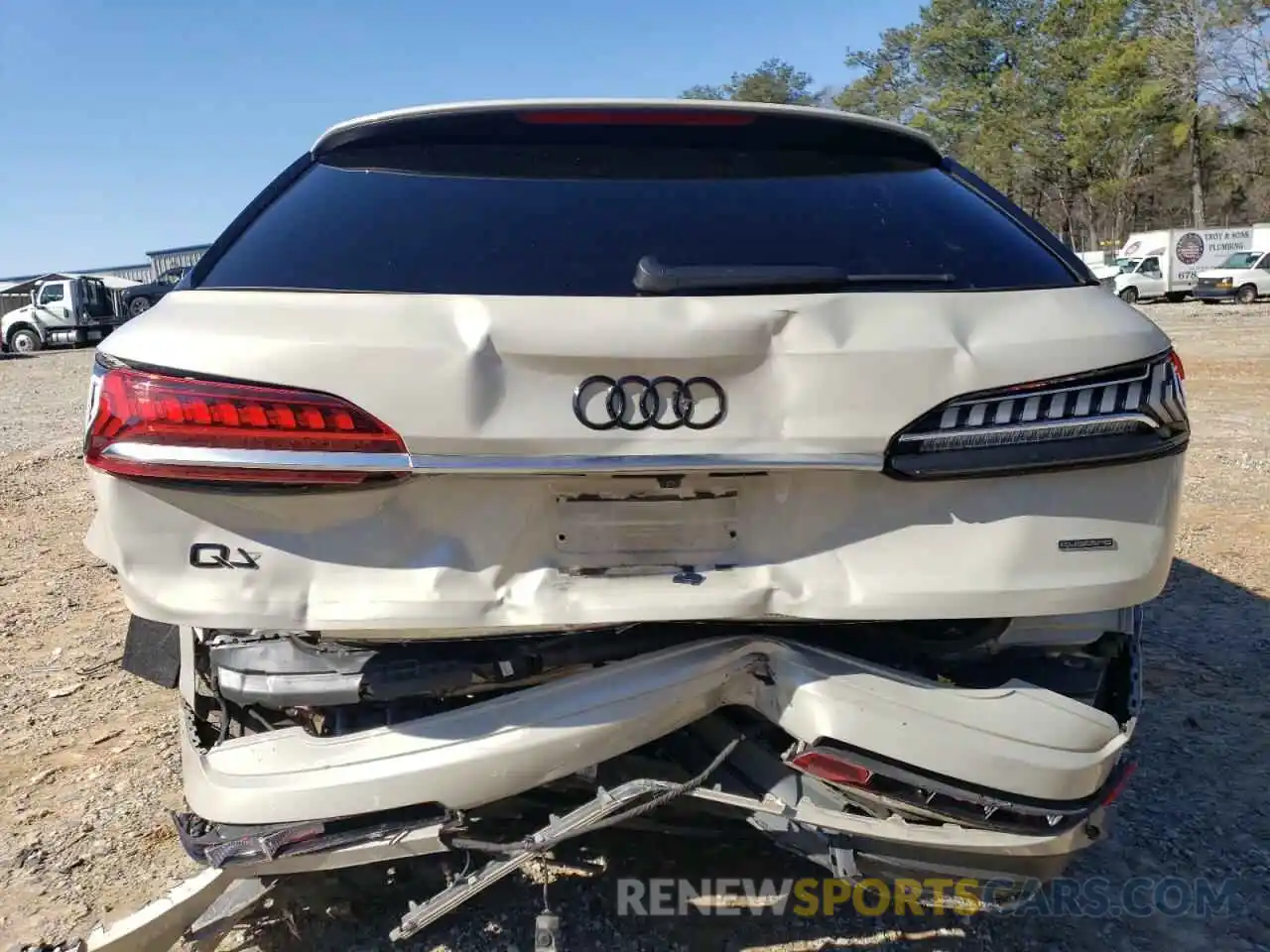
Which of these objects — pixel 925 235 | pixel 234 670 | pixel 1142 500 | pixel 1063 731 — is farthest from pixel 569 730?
pixel 925 235

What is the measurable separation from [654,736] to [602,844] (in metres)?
0.94

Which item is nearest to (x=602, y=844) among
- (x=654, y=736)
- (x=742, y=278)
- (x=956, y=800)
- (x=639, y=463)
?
(x=654, y=736)

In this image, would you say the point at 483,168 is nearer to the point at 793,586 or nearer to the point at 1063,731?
the point at 793,586

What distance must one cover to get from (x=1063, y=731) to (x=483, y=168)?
5.60 feet

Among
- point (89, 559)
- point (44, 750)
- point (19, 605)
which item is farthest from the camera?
point (89, 559)

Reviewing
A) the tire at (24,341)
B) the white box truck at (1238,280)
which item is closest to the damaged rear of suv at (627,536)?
the tire at (24,341)

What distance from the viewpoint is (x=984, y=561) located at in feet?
6.07

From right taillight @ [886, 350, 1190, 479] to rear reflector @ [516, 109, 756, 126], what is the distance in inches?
37.6

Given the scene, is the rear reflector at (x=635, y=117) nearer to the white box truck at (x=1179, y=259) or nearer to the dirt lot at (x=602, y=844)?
the dirt lot at (x=602, y=844)

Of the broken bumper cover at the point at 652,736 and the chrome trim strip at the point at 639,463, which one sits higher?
the chrome trim strip at the point at 639,463

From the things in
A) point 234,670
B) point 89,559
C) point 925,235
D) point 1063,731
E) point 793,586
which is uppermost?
point 925,235

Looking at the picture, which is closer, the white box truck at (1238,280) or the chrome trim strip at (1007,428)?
the chrome trim strip at (1007,428)

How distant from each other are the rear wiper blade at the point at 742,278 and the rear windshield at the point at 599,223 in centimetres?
2

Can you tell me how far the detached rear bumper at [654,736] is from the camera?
1.80m
